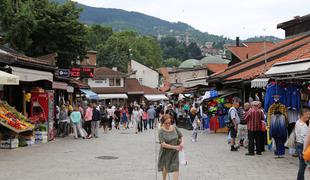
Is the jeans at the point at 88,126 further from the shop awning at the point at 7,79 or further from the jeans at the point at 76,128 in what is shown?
the shop awning at the point at 7,79

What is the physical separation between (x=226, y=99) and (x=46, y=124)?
34.1ft

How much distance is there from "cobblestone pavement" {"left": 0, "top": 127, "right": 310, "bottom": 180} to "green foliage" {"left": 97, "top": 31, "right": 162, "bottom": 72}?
247 feet

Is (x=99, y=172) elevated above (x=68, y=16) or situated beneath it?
situated beneath

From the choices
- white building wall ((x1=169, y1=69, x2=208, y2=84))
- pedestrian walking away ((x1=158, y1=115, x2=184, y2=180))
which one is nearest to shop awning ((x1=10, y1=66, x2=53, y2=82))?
pedestrian walking away ((x1=158, y1=115, x2=184, y2=180))

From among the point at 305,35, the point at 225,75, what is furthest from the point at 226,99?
the point at 305,35

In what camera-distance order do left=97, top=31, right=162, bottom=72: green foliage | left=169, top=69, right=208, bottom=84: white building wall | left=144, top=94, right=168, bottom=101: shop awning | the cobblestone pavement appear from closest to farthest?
the cobblestone pavement < left=144, top=94, right=168, bottom=101: shop awning < left=169, top=69, right=208, bottom=84: white building wall < left=97, top=31, right=162, bottom=72: green foliage

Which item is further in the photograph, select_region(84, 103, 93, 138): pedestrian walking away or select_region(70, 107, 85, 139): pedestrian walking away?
select_region(84, 103, 93, 138): pedestrian walking away

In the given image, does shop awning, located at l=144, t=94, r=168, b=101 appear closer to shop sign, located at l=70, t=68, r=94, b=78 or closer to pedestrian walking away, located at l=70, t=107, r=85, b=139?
shop sign, located at l=70, t=68, r=94, b=78

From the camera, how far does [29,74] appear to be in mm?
18188

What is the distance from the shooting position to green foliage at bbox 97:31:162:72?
92.0 meters

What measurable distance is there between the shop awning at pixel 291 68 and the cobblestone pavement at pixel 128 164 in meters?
2.42

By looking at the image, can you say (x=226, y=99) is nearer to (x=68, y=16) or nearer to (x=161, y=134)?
(x=68, y=16)

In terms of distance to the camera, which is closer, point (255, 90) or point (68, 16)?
point (255, 90)

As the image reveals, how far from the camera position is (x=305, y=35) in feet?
81.2
